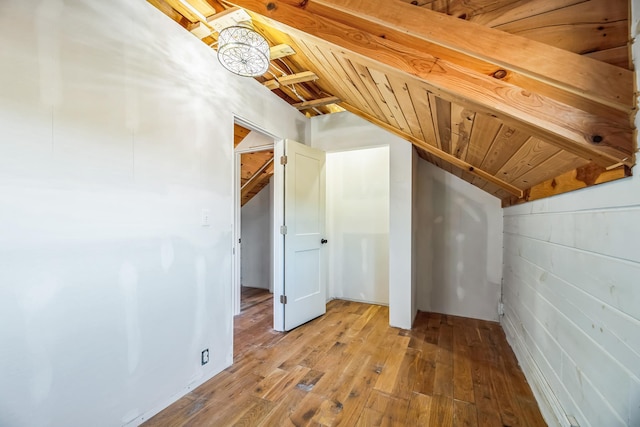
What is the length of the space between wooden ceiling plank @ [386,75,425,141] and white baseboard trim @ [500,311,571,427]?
1887mm

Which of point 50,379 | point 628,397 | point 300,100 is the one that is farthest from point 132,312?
point 300,100

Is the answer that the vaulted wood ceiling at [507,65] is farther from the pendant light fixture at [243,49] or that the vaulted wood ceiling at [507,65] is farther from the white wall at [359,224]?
the white wall at [359,224]

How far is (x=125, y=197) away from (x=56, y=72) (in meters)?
0.63

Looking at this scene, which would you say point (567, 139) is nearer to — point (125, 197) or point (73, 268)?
point (125, 197)

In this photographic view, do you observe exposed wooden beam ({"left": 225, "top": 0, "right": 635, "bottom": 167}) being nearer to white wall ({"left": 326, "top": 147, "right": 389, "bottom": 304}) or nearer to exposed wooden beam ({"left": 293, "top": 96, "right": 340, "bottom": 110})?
exposed wooden beam ({"left": 293, "top": 96, "right": 340, "bottom": 110})

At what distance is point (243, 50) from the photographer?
61.6 inches

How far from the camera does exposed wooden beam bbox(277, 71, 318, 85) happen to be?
2.35 metres

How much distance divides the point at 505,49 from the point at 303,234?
2.45 meters

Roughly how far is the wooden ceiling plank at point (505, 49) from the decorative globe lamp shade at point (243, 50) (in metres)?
0.71

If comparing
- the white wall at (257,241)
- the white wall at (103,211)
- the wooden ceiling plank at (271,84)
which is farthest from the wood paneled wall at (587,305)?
the white wall at (257,241)

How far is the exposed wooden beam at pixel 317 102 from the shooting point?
2816 mm

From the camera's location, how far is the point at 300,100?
117 inches

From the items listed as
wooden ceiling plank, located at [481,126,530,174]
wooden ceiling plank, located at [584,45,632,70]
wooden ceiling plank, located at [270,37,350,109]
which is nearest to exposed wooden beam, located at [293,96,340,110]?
wooden ceiling plank, located at [270,37,350,109]

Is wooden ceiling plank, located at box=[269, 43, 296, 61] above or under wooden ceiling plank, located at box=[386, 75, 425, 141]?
above
